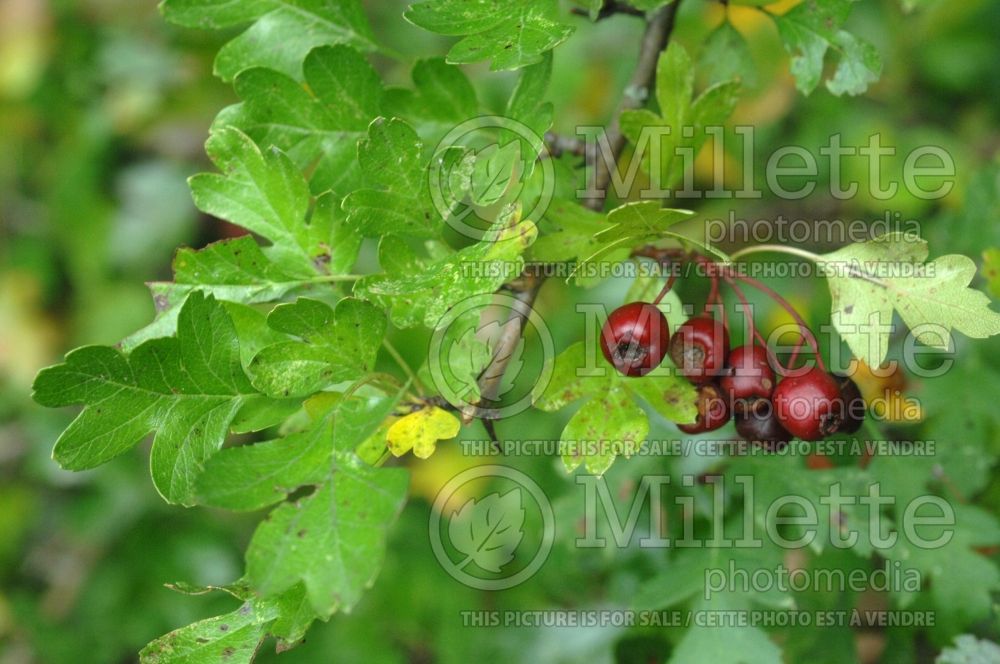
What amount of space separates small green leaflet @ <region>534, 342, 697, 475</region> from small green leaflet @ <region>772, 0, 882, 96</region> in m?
0.42

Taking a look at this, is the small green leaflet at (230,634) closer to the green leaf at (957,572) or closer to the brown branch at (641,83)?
the brown branch at (641,83)

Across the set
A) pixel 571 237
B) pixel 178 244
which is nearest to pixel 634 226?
pixel 571 237

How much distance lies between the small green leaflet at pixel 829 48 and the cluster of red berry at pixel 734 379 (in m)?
0.34

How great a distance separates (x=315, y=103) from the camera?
1.07 meters

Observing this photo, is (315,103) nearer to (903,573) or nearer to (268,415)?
(268,415)

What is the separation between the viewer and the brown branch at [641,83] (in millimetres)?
1174

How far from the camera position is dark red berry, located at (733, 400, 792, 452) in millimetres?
1050

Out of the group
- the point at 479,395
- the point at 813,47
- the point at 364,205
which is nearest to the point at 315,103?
the point at 364,205

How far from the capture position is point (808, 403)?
38.8 inches

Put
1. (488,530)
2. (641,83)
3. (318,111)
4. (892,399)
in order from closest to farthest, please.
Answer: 1. (318,111)
2. (641,83)
3. (892,399)
4. (488,530)

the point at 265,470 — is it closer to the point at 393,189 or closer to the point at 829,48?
the point at 393,189

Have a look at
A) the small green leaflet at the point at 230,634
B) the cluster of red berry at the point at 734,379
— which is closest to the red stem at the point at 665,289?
the cluster of red berry at the point at 734,379

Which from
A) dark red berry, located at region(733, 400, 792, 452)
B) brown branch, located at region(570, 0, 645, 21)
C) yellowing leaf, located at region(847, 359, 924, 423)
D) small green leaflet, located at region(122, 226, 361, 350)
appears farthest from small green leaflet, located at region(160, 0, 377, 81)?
yellowing leaf, located at region(847, 359, 924, 423)

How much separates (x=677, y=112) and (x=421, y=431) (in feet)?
1.51
